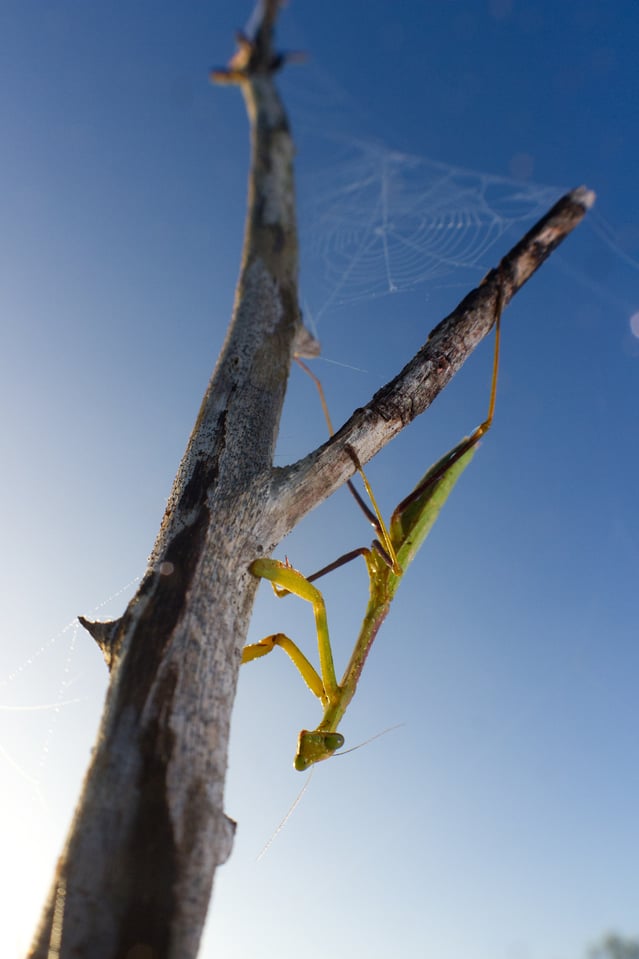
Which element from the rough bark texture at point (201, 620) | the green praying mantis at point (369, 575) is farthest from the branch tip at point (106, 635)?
the green praying mantis at point (369, 575)

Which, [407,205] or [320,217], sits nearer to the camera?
[320,217]

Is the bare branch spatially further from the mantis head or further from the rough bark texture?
the mantis head

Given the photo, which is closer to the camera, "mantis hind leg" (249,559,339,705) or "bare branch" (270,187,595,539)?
"bare branch" (270,187,595,539)

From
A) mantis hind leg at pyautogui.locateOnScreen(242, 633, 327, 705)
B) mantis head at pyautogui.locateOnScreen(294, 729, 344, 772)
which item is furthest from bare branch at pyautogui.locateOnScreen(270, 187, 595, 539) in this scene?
mantis head at pyautogui.locateOnScreen(294, 729, 344, 772)

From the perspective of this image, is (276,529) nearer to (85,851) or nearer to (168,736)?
(168,736)

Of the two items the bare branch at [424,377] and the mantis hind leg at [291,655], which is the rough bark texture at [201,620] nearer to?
the bare branch at [424,377]

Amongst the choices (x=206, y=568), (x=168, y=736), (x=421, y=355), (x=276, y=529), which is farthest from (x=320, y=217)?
(x=168, y=736)

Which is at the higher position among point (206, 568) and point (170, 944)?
point (206, 568)

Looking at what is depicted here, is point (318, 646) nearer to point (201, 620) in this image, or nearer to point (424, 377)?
point (201, 620)
